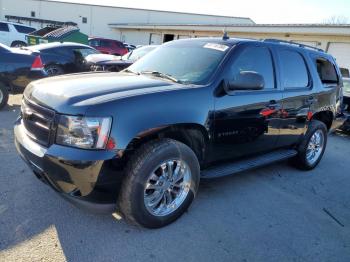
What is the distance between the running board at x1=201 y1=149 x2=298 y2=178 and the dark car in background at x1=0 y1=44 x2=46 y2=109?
523 cm

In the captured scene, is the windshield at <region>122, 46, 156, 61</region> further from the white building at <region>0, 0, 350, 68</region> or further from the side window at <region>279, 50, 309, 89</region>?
the white building at <region>0, 0, 350, 68</region>

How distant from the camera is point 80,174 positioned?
2.71 m

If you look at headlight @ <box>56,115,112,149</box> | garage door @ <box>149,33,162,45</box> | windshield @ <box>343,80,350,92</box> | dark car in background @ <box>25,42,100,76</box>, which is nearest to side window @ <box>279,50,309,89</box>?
headlight @ <box>56,115,112,149</box>

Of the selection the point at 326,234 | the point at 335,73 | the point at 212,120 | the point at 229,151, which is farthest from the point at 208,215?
the point at 335,73

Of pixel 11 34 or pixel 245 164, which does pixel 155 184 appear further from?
pixel 11 34

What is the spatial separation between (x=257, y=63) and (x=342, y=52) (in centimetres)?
1607

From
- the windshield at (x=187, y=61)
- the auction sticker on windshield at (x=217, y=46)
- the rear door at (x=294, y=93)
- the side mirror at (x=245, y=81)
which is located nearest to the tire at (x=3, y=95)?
the windshield at (x=187, y=61)

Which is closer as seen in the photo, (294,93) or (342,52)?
(294,93)

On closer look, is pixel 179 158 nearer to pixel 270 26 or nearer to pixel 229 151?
pixel 229 151

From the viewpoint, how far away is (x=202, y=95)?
3391 mm

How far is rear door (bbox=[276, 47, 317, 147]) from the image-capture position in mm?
4480

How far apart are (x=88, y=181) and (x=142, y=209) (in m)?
0.61

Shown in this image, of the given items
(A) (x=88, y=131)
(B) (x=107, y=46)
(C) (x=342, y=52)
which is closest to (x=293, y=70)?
(A) (x=88, y=131)

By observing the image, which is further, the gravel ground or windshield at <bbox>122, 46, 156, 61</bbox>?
windshield at <bbox>122, 46, 156, 61</bbox>
